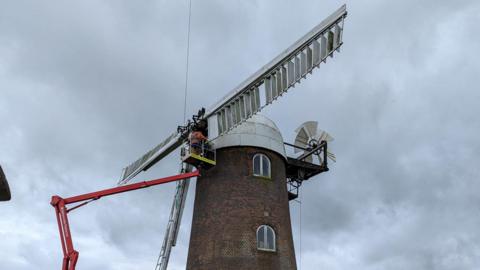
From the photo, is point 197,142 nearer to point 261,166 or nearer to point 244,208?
point 261,166

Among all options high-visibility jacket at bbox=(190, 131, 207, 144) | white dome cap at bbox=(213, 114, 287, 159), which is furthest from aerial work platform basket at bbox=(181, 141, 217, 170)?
white dome cap at bbox=(213, 114, 287, 159)

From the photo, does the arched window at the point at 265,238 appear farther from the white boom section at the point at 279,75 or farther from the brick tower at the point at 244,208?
the white boom section at the point at 279,75

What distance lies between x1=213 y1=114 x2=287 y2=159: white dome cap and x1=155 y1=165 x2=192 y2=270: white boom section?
3669 mm

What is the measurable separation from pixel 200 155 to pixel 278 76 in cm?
452

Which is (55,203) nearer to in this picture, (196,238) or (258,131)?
(196,238)

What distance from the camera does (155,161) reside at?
26234mm

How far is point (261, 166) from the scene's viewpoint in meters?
23.1

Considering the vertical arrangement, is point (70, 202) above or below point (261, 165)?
below

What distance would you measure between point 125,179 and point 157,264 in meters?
5.53

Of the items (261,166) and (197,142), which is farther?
(261,166)

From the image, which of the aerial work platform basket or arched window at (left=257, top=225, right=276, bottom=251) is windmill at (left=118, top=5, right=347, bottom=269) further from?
arched window at (left=257, top=225, right=276, bottom=251)

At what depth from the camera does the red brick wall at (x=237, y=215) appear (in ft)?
69.4

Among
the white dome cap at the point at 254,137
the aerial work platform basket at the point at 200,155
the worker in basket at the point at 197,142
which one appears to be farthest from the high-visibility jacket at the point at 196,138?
the white dome cap at the point at 254,137

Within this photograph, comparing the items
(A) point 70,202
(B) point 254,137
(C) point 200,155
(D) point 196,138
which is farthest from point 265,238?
(A) point 70,202
